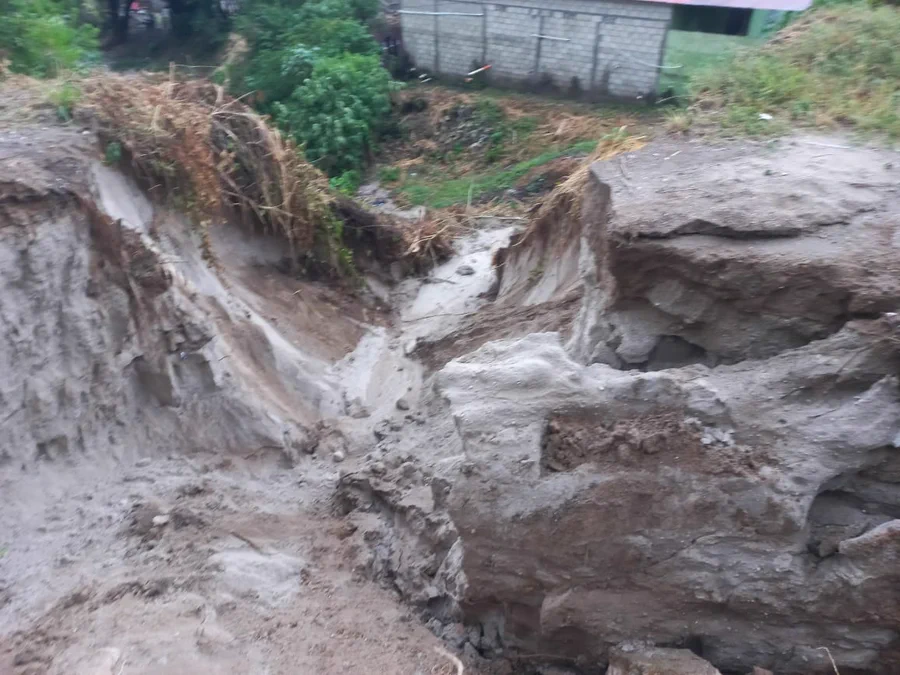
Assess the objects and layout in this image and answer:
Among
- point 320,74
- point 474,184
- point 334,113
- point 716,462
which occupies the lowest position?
point 474,184

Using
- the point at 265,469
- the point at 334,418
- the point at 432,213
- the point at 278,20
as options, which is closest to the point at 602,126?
the point at 432,213

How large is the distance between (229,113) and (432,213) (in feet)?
12.3

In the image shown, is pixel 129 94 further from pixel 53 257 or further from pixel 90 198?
pixel 53 257

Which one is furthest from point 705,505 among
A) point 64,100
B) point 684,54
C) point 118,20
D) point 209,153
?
point 118,20

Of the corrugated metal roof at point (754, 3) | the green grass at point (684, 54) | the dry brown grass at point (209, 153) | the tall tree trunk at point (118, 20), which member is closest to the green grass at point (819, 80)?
the dry brown grass at point (209, 153)

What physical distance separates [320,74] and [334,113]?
768 millimetres

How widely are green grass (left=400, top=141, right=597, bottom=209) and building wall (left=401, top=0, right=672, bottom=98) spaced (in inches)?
85.8

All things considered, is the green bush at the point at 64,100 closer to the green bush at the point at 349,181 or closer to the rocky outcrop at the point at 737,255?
the rocky outcrop at the point at 737,255

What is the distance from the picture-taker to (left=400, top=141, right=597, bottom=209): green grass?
11.9 m

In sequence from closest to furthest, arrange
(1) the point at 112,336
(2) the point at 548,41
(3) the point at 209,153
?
(1) the point at 112,336, (3) the point at 209,153, (2) the point at 548,41

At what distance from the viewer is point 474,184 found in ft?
40.5

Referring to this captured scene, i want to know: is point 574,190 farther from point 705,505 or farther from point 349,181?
point 349,181

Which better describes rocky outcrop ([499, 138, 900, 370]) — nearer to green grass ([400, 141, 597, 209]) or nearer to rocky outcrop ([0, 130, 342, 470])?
rocky outcrop ([0, 130, 342, 470])

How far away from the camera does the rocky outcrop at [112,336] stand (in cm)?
473
